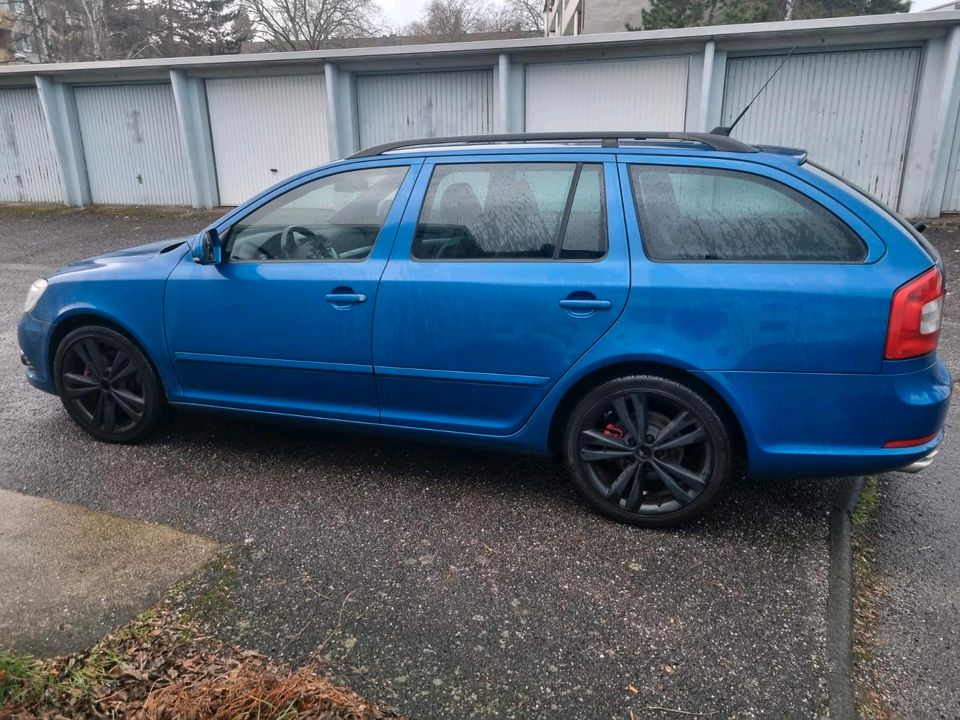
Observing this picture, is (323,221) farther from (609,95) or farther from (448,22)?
(448,22)

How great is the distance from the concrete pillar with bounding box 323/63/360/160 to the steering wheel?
9.79m

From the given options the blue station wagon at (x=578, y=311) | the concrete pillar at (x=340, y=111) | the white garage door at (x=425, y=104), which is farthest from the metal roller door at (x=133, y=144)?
the blue station wagon at (x=578, y=311)

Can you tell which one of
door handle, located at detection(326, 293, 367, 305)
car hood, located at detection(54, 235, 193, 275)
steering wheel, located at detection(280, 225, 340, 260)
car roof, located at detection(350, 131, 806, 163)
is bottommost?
door handle, located at detection(326, 293, 367, 305)

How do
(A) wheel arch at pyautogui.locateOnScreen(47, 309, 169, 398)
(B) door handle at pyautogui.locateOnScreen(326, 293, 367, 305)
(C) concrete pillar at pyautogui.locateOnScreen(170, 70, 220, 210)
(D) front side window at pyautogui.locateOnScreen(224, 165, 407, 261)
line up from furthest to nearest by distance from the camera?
(C) concrete pillar at pyautogui.locateOnScreen(170, 70, 220, 210)
(A) wheel arch at pyautogui.locateOnScreen(47, 309, 169, 398)
(D) front side window at pyautogui.locateOnScreen(224, 165, 407, 261)
(B) door handle at pyautogui.locateOnScreen(326, 293, 367, 305)

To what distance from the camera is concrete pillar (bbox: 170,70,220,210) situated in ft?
46.1

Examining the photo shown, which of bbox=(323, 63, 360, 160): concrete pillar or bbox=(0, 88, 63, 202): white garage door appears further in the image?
bbox=(0, 88, 63, 202): white garage door

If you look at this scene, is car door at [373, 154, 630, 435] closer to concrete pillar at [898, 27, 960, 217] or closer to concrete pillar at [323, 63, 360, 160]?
concrete pillar at [898, 27, 960, 217]

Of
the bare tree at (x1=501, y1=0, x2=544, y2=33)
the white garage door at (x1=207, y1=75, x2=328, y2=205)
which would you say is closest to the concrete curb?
the white garage door at (x1=207, y1=75, x2=328, y2=205)

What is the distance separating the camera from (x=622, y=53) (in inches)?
473

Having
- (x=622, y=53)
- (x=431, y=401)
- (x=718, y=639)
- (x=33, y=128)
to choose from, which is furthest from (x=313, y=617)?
(x=33, y=128)

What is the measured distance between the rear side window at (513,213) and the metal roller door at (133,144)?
1292 cm

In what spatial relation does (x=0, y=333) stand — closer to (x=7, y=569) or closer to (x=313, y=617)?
(x=7, y=569)

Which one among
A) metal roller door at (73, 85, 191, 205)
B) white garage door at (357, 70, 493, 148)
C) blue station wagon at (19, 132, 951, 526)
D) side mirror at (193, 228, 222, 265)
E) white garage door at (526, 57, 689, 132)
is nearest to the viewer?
blue station wagon at (19, 132, 951, 526)

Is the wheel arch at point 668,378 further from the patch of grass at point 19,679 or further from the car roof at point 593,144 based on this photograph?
the patch of grass at point 19,679
